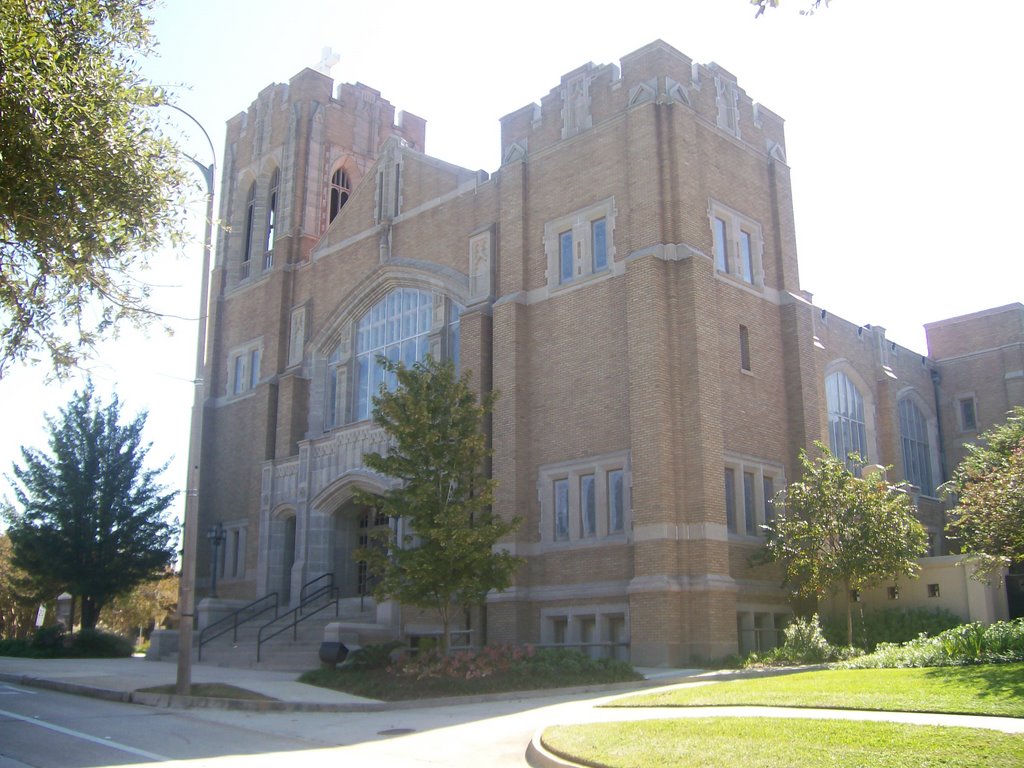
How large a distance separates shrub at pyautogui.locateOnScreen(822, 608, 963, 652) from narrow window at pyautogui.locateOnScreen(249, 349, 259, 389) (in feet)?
69.1

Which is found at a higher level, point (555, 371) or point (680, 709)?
point (555, 371)

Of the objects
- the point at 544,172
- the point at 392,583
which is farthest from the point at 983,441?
the point at 392,583

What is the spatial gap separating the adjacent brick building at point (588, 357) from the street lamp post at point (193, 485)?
767 centimetres

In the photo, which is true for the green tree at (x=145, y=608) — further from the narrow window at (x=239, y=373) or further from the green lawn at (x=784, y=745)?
the green lawn at (x=784, y=745)

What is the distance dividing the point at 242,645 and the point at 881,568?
51.7 feet

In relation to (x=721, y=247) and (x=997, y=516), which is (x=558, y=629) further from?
(x=997, y=516)

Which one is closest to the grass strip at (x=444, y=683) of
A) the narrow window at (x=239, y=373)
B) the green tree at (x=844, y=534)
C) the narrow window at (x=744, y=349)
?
the green tree at (x=844, y=534)

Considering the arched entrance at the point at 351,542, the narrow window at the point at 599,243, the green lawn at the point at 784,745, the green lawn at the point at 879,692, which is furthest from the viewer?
the arched entrance at the point at 351,542

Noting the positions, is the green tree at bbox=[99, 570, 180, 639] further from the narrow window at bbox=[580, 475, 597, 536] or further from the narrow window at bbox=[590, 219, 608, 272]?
the narrow window at bbox=[590, 219, 608, 272]

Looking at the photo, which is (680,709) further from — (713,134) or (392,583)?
(713,134)

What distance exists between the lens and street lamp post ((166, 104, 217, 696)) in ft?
55.6

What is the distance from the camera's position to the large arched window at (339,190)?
3819 cm

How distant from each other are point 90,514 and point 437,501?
54.1ft

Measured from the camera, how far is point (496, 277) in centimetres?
2725
